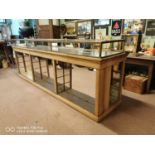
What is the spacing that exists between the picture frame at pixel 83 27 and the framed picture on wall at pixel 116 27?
0.83 meters

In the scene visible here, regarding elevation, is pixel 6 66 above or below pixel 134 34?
below

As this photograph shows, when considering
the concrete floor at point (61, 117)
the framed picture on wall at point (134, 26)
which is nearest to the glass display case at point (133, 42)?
the framed picture on wall at point (134, 26)

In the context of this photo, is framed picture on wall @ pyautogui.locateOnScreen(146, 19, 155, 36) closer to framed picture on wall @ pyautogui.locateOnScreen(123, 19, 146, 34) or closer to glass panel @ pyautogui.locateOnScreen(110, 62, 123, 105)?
framed picture on wall @ pyautogui.locateOnScreen(123, 19, 146, 34)

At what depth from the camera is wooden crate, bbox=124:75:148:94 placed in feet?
8.63

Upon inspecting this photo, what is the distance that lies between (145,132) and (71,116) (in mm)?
1014

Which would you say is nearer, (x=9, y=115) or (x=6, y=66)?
(x=9, y=115)

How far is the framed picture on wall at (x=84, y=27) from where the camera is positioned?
4376 millimetres

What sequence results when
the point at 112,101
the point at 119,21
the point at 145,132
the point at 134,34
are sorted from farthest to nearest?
the point at 119,21
the point at 134,34
the point at 112,101
the point at 145,132

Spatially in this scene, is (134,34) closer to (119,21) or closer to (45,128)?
(119,21)

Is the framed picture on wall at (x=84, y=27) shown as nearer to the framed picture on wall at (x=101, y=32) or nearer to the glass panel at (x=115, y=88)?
the framed picture on wall at (x=101, y=32)

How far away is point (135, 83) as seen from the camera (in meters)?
2.69

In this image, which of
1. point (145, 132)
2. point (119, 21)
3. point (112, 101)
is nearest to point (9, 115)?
A: point (112, 101)

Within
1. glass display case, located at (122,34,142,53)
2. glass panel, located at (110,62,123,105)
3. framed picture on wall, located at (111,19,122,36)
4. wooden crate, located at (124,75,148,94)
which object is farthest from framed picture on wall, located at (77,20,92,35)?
glass panel, located at (110,62,123,105)

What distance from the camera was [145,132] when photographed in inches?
66.2
